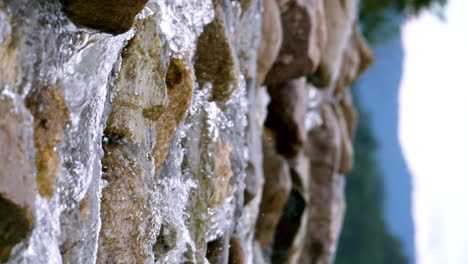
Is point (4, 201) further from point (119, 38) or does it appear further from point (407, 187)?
point (407, 187)

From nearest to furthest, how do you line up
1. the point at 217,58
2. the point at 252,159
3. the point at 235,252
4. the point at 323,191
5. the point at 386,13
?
the point at 217,58
the point at 235,252
the point at 252,159
the point at 323,191
the point at 386,13

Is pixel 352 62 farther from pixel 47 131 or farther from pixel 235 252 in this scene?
pixel 47 131

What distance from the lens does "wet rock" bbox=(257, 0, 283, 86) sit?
1.50 m

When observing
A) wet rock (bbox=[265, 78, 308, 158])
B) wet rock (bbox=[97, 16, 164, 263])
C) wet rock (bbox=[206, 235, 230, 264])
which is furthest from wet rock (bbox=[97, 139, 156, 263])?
wet rock (bbox=[265, 78, 308, 158])

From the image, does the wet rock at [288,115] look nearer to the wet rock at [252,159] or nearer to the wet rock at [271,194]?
the wet rock at [271,194]

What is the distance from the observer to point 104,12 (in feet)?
1.89

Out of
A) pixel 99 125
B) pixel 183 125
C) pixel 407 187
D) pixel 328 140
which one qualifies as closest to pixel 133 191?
pixel 99 125

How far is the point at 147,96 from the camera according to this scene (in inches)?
32.2

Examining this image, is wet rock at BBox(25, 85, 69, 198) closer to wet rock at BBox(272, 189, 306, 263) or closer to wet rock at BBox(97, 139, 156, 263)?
wet rock at BBox(97, 139, 156, 263)

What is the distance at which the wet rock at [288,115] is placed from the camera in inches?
72.5

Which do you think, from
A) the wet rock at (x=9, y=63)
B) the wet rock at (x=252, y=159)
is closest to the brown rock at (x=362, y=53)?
the wet rock at (x=252, y=159)

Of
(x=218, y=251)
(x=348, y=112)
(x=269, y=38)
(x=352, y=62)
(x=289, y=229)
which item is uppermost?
(x=352, y=62)

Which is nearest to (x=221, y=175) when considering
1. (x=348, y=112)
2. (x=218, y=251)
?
(x=218, y=251)

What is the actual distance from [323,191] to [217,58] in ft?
4.55
